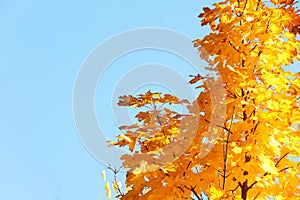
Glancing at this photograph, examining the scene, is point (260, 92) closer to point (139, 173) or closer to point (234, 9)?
point (234, 9)

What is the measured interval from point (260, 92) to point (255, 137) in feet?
1.59

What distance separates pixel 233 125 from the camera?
179 inches

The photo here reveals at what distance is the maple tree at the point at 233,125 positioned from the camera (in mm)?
4238

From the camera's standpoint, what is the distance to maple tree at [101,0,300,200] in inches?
167

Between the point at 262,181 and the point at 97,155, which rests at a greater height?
the point at 97,155

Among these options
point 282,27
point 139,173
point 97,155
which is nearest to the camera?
point 139,173

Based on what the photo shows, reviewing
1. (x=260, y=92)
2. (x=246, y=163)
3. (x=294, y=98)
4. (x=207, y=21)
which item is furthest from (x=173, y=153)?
(x=207, y=21)

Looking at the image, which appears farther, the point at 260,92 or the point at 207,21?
the point at 207,21

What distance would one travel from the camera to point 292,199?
4418mm

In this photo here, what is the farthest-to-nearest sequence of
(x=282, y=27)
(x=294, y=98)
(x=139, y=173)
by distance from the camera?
(x=282, y=27) < (x=294, y=98) < (x=139, y=173)

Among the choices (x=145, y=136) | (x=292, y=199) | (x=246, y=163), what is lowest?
(x=292, y=199)

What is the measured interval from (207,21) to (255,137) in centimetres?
161

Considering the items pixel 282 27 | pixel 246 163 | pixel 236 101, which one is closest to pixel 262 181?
pixel 246 163

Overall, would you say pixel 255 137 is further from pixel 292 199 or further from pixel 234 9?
pixel 234 9
